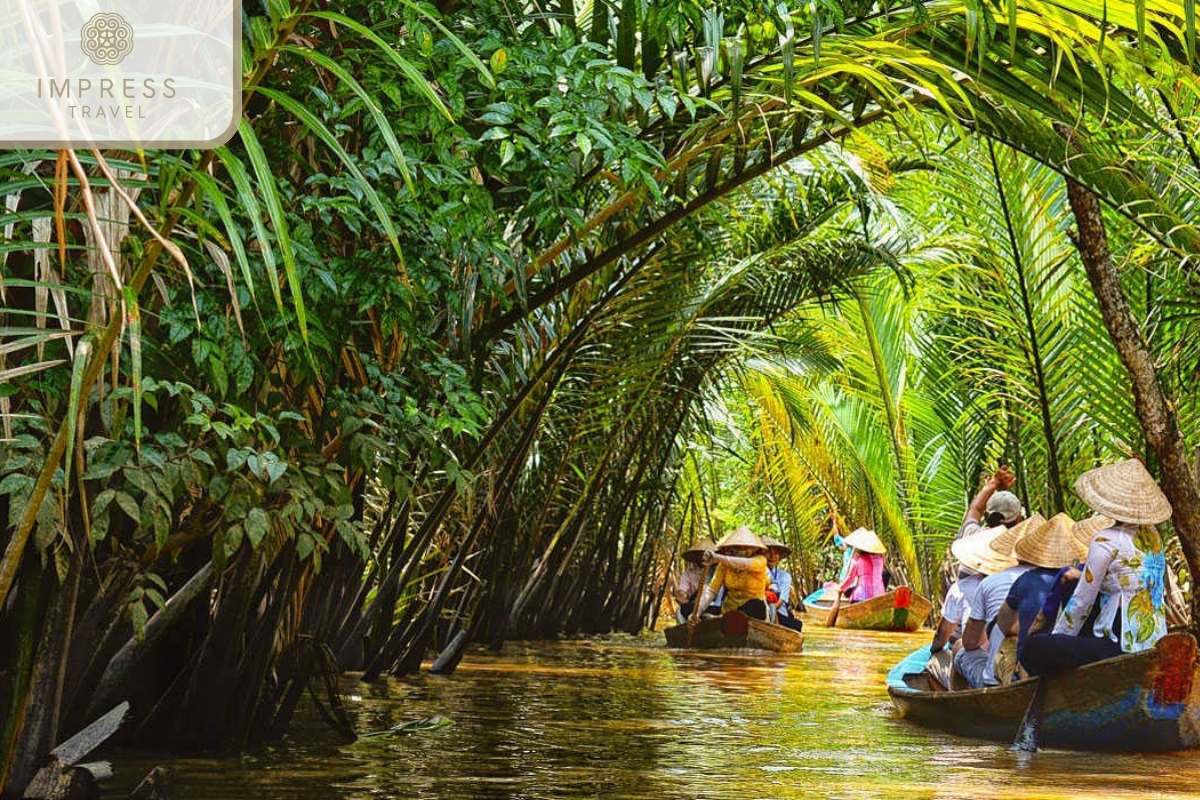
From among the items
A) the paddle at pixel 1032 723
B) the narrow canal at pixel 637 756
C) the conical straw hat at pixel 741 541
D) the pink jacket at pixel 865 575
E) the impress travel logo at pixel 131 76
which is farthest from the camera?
the pink jacket at pixel 865 575

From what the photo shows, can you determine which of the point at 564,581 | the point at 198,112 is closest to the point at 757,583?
the point at 564,581

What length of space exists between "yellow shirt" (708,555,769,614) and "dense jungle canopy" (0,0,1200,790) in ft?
20.3

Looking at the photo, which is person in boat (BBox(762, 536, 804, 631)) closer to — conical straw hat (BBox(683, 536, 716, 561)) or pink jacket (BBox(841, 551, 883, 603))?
conical straw hat (BBox(683, 536, 716, 561))

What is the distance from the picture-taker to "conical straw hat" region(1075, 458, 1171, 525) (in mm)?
7547

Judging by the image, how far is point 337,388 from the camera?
5.04 meters

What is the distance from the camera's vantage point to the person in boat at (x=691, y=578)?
17645 millimetres

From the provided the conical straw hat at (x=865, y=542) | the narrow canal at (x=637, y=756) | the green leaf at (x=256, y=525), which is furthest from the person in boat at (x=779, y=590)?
the green leaf at (x=256, y=525)

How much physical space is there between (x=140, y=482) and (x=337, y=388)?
1002mm

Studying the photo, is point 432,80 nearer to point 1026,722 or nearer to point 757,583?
point 1026,722

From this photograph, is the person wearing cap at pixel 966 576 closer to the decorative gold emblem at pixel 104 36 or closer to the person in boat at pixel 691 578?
the decorative gold emblem at pixel 104 36

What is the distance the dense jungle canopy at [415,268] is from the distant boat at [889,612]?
12.1m

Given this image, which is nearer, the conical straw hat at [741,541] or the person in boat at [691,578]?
the conical straw hat at [741,541]

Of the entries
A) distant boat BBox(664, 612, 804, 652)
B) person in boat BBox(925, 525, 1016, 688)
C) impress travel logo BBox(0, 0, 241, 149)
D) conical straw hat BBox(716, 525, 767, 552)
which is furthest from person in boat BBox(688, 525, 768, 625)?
impress travel logo BBox(0, 0, 241, 149)

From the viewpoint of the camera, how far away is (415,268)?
15.7ft
